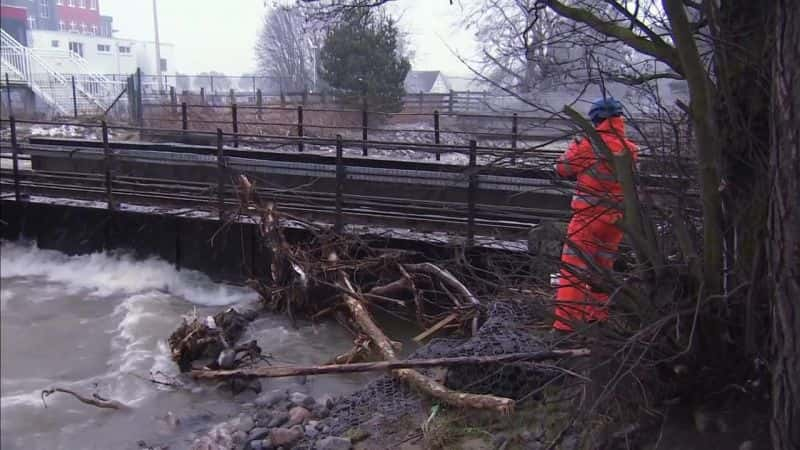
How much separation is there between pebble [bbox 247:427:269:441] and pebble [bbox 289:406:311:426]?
0.73 ft

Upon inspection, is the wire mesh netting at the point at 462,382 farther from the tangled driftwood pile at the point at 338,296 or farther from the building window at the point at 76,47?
Answer: the building window at the point at 76,47

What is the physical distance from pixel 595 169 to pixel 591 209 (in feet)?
0.86

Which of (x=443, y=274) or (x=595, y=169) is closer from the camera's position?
(x=595, y=169)

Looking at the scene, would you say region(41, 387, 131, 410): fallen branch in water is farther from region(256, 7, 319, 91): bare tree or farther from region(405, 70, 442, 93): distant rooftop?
region(405, 70, 442, 93): distant rooftop

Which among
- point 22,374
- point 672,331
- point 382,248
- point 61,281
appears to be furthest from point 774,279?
point 61,281

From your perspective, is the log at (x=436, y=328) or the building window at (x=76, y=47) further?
the log at (x=436, y=328)

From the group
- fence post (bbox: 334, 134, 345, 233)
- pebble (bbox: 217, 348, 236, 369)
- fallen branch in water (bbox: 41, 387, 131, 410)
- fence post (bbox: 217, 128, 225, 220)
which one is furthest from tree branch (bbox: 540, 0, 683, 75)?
fence post (bbox: 217, 128, 225, 220)

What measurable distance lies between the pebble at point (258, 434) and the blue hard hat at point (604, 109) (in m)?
3.22

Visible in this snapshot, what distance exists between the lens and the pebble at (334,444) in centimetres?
503

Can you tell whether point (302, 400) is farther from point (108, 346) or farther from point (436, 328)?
point (108, 346)

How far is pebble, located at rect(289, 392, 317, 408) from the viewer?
644 centimetres

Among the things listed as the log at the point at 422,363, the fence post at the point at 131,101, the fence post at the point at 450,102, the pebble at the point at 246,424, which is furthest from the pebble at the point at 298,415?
the fence post at the point at 131,101

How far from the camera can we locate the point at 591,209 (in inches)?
165

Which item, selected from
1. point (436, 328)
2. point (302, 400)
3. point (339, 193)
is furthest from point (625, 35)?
point (339, 193)
